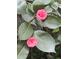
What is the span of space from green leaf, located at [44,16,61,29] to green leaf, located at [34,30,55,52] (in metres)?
0.04

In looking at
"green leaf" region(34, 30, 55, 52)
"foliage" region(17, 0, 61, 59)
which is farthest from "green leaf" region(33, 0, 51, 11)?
"green leaf" region(34, 30, 55, 52)

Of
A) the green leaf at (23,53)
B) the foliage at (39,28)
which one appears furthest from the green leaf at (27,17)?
the green leaf at (23,53)

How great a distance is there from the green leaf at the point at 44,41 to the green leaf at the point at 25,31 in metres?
0.03

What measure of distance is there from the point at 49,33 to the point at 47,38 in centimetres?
4

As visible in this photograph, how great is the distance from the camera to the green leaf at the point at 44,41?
0.87 m

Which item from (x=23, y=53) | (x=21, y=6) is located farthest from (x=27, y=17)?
(x=23, y=53)

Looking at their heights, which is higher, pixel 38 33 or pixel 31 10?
pixel 31 10

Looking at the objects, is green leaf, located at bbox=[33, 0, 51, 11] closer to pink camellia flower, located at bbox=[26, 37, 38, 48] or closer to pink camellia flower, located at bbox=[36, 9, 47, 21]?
pink camellia flower, located at bbox=[36, 9, 47, 21]

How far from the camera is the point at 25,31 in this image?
902 mm

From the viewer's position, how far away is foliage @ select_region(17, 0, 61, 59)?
34.6 inches
